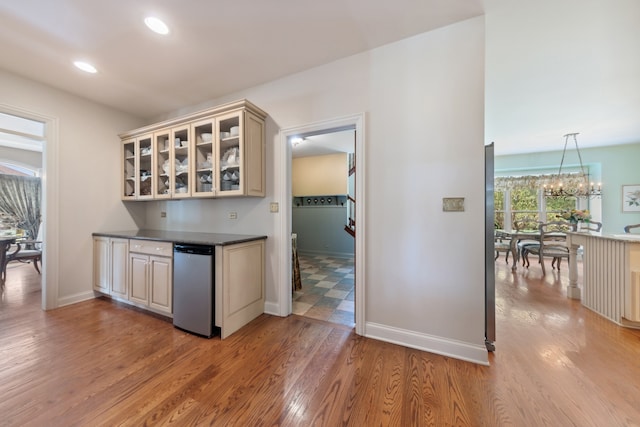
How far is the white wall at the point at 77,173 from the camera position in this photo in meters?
2.64

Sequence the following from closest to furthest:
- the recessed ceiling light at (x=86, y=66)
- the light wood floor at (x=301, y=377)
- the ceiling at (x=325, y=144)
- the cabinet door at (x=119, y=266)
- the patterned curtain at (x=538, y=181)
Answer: the light wood floor at (x=301, y=377)
the recessed ceiling light at (x=86, y=66)
the cabinet door at (x=119, y=266)
the ceiling at (x=325, y=144)
the patterned curtain at (x=538, y=181)

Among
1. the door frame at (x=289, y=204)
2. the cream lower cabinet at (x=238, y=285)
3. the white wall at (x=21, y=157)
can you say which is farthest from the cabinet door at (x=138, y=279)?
the white wall at (x=21, y=157)

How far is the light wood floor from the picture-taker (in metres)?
1.29

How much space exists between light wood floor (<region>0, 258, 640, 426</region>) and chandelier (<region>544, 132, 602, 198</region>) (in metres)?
3.85

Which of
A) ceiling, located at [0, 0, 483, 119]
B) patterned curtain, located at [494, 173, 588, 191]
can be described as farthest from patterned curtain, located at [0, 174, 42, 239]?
patterned curtain, located at [494, 173, 588, 191]

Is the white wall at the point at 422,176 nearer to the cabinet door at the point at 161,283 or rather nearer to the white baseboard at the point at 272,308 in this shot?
the white baseboard at the point at 272,308

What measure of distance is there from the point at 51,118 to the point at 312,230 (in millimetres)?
4694

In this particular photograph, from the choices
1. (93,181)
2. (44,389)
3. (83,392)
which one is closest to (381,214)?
(83,392)

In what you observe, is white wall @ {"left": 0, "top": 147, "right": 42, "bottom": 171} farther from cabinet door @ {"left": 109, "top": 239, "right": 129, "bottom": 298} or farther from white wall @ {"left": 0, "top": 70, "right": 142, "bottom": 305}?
cabinet door @ {"left": 109, "top": 239, "right": 129, "bottom": 298}

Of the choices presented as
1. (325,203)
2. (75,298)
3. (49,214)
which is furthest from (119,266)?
(325,203)

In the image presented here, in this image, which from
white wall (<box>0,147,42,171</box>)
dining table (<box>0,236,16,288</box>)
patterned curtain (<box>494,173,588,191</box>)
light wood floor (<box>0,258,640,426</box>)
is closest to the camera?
light wood floor (<box>0,258,640,426</box>)

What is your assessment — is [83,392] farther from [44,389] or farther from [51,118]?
[51,118]

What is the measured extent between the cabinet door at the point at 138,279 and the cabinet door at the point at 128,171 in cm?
118

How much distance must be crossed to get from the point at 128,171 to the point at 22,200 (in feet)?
14.4
